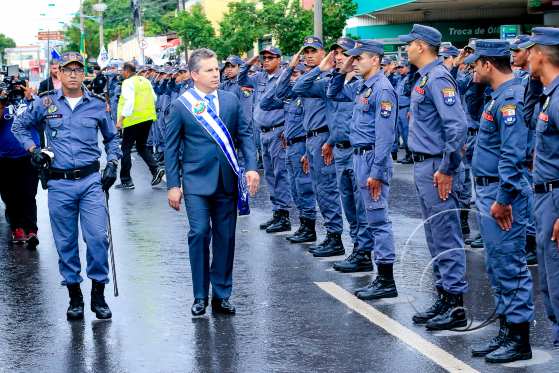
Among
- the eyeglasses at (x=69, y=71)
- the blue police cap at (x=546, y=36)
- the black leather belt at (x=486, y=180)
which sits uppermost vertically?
the blue police cap at (x=546, y=36)

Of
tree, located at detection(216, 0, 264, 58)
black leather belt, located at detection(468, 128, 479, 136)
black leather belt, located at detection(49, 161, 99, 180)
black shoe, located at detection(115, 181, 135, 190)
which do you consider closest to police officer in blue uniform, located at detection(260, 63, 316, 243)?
black leather belt, located at detection(468, 128, 479, 136)

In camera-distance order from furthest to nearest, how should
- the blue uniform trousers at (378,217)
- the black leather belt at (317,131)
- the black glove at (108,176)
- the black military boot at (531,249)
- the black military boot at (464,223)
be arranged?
the black military boot at (464,223), the black leather belt at (317,131), the black military boot at (531,249), the blue uniform trousers at (378,217), the black glove at (108,176)

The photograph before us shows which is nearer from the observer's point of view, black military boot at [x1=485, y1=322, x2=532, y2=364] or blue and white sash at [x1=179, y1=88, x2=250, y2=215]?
black military boot at [x1=485, y1=322, x2=532, y2=364]

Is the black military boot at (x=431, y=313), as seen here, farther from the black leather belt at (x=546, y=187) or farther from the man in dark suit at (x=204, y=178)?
the black leather belt at (x=546, y=187)

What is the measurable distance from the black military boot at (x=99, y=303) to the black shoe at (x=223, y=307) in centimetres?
79

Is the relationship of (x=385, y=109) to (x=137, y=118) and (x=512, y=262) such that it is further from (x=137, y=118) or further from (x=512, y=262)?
(x=137, y=118)

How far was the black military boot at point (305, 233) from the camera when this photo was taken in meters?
11.8

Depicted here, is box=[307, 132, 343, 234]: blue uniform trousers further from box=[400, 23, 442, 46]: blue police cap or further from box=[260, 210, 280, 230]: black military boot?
box=[400, 23, 442, 46]: blue police cap

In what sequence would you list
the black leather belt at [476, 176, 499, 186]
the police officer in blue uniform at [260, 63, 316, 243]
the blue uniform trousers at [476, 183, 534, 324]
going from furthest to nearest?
the police officer in blue uniform at [260, 63, 316, 243] < the black leather belt at [476, 176, 499, 186] < the blue uniform trousers at [476, 183, 534, 324]

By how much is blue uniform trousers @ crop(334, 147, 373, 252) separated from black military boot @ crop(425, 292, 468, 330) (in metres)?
2.21

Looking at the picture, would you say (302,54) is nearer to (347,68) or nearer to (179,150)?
(347,68)

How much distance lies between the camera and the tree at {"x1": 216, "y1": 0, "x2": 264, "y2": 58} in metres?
32.0

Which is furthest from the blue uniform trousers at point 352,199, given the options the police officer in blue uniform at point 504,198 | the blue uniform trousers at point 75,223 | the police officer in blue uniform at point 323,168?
the police officer in blue uniform at point 504,198

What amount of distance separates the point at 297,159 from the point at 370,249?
2010mm
